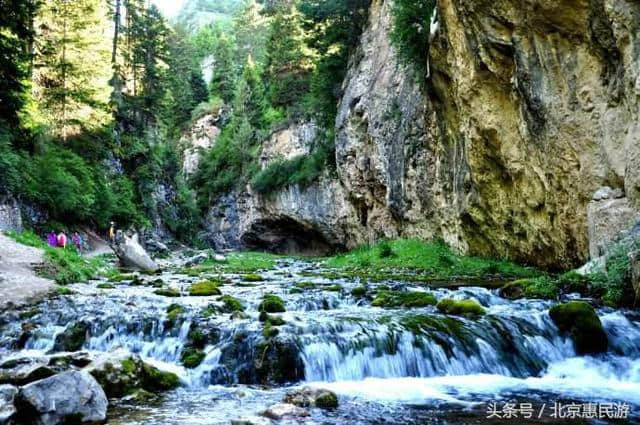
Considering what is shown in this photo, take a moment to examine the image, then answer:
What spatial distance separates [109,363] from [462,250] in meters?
15.8

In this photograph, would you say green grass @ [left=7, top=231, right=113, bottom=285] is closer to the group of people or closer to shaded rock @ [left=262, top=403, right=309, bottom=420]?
the group of people

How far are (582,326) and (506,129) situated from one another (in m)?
8.67

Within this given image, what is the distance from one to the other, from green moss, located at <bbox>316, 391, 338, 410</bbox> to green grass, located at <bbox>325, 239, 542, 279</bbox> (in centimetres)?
1005

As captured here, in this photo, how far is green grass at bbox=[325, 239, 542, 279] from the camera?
51.4 ft

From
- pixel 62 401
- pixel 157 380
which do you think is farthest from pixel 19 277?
pixel 62 401

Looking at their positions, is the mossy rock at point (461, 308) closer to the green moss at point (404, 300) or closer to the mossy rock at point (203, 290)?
the green moss at point (404, 300)

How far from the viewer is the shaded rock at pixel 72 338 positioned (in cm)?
810

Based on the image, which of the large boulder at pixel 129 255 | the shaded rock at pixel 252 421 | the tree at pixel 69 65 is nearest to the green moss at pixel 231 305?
the shaded rock at pixel 252 421

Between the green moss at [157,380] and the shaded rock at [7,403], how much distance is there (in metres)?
1.46

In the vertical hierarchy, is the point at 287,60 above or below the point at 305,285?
above

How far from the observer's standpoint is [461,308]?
916cm

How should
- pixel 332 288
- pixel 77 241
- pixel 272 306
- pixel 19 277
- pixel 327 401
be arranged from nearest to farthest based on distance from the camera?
pixel 327 401 → pixel 272 306 → pixel 332 288 → pixel 19 277 → pixel 77 241

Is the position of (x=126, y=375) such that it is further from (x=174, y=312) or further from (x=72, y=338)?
(x=174, y=312)

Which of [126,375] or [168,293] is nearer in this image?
[126,375]
